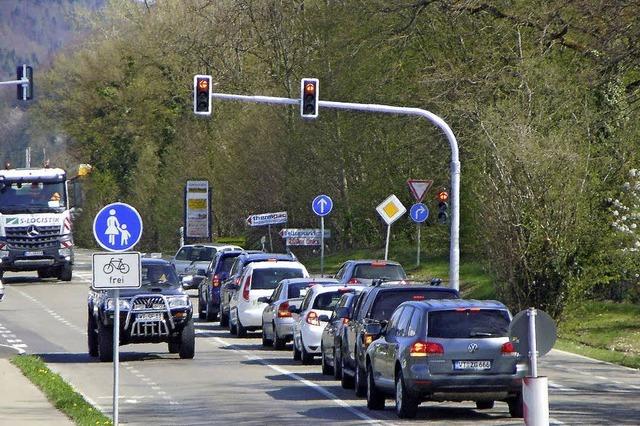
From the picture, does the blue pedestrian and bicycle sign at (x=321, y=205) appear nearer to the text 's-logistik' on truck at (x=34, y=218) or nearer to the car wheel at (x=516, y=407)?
the text 's-logistik' on truck at (x=34, y=218)

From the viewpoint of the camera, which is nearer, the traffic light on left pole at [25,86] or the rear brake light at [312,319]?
the rear brake light at [312,319]

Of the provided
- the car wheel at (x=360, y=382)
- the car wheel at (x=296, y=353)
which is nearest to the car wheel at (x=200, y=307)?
the car wheel at (x=296, y=353)

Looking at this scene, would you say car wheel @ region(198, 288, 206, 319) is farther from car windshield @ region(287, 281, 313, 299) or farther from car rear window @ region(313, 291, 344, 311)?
car rear window @ region(313, 291, 344, 311)

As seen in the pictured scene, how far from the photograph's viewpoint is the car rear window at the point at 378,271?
1366 inches

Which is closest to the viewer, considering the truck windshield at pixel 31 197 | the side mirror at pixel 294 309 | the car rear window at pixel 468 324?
the car rear window at pixel 468 324

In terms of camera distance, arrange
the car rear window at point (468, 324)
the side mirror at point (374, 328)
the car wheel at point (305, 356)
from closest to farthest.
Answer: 1. the car rear window at point (468, 324)
2. the side mirror at point (374, 328)
3. the car wheel at point (305, 356)

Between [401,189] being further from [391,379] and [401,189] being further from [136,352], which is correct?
[391,379]

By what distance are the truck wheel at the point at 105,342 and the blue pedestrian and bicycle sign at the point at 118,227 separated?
8.39 metres

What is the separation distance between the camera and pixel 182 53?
2692 inches

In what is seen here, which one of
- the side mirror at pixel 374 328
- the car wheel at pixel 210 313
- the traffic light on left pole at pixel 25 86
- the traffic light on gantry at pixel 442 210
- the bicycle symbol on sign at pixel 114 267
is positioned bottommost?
the car wheel at pixel 210 313

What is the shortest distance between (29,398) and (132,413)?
1887 millimetres

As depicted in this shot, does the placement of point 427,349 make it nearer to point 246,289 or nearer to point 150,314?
point 150,314

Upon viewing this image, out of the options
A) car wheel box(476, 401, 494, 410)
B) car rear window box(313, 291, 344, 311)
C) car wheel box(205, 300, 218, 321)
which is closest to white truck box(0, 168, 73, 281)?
car wheel box(205, 300, 218, 321)

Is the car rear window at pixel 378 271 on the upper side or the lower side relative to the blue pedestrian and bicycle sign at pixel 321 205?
A: lower
